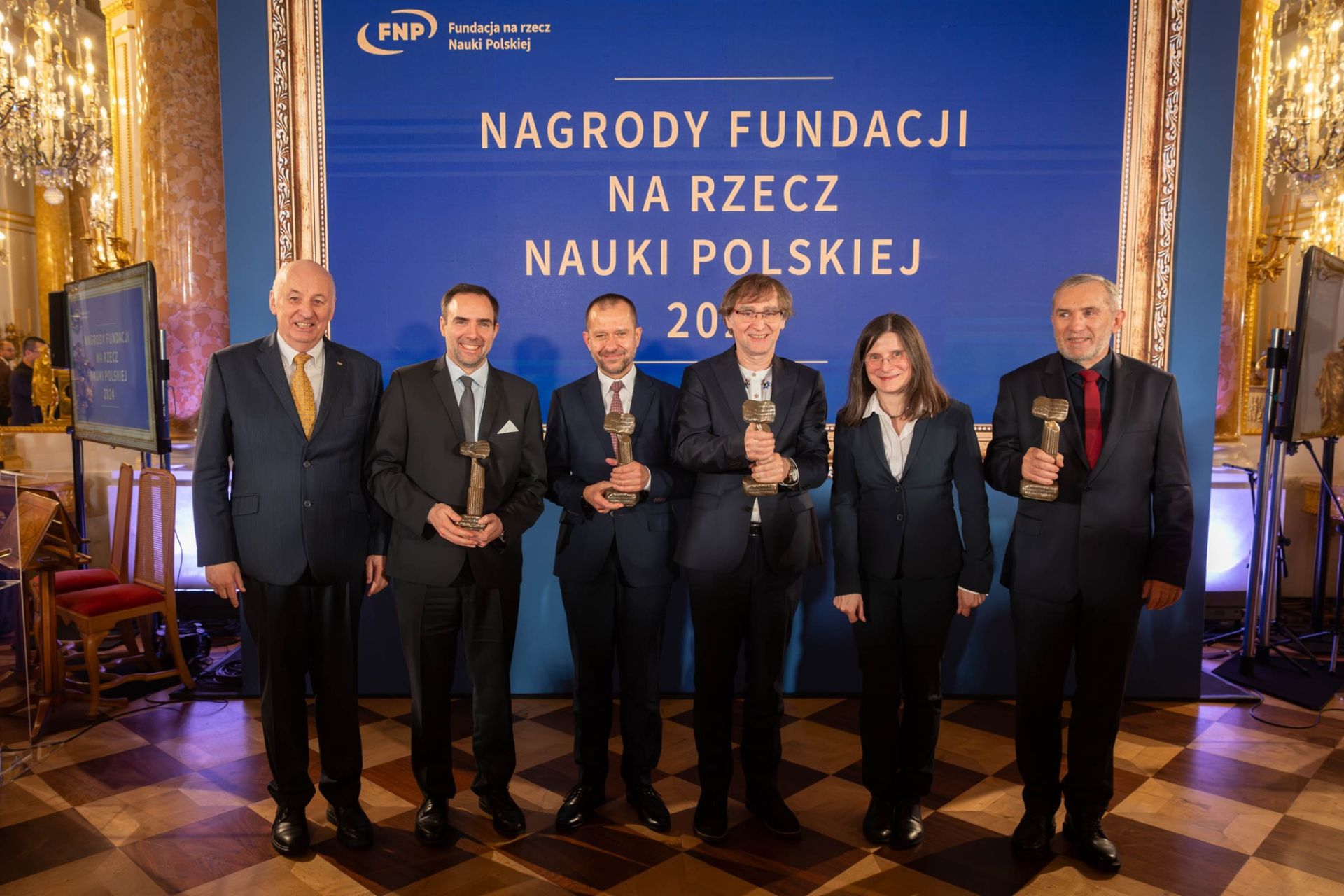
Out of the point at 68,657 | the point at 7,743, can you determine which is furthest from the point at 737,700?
the point at 68,657

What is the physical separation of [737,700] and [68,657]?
3.75 metres

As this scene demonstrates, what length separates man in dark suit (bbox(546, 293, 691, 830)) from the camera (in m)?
2.88

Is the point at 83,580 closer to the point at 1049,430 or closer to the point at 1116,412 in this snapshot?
the point at 1049,430

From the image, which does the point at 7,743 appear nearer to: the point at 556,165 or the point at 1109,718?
the point at 556,165

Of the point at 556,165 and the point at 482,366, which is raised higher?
the point at 556,165

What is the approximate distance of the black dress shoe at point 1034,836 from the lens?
107 inches

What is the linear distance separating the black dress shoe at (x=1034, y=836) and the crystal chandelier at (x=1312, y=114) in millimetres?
5601

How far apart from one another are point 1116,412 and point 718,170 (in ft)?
7.27

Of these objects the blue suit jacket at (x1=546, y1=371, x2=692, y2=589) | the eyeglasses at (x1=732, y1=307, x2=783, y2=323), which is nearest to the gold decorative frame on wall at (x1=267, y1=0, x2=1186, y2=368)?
the blue suit jacket at (x1=546, y1=371, x2=692, y2=589)

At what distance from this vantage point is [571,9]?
3.98 meters

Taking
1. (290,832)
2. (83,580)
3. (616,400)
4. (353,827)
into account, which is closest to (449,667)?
→ (353,827)

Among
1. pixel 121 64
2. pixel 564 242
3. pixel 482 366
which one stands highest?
pixel 121 64

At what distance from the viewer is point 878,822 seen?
9.27ft

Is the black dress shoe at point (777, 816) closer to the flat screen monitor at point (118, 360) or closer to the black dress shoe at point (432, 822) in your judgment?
the black dress shoe at point (432, 822)
